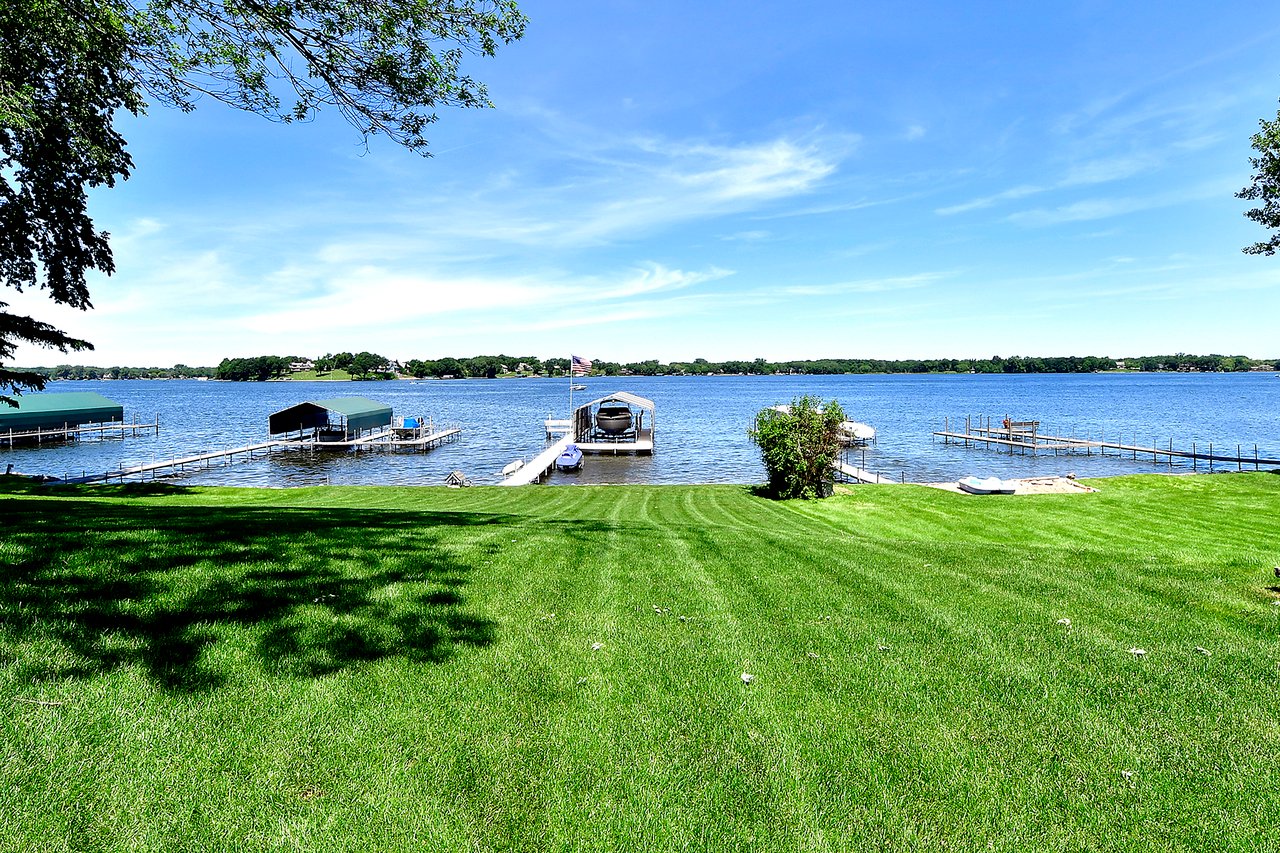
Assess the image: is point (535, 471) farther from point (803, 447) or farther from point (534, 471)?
point (803, 447)

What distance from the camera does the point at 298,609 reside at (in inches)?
202

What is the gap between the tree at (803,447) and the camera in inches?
948

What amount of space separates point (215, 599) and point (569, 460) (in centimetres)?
3633

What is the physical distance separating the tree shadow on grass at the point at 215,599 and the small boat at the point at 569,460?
33216mm

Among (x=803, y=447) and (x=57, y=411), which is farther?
(x=57, y=411)

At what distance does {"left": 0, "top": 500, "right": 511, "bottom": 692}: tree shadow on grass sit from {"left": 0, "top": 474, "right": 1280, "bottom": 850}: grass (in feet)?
0.11

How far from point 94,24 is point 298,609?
949 cm

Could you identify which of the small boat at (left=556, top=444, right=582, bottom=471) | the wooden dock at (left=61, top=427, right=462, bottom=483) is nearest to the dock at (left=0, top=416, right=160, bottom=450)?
the wooden dock at (left=61, top=427, right=462, bottom=483)

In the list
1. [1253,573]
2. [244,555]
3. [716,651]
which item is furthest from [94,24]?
[1253,573]

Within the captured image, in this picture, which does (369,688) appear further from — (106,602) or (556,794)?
(106,602)

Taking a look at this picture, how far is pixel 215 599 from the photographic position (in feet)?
16.8

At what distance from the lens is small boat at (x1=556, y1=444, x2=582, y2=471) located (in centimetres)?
A: 4084

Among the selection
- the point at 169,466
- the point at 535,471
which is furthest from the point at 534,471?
the point at 169,466

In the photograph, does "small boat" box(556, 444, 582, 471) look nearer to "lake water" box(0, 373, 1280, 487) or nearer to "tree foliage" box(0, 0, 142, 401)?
"lake water" box(0, 373, 1280, 487)
